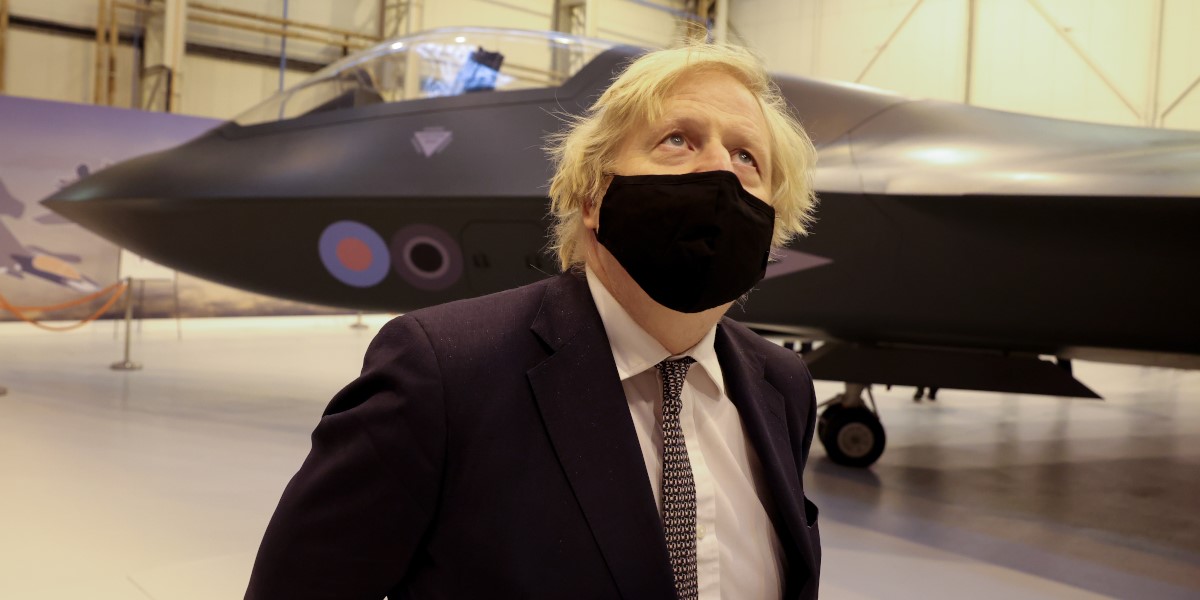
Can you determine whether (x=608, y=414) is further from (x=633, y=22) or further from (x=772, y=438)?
(x=633, y=22)

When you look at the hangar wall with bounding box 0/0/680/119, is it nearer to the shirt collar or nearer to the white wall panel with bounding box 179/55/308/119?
the white wall panel with bounding box 179/55/308/119

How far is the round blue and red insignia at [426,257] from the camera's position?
5.02 m

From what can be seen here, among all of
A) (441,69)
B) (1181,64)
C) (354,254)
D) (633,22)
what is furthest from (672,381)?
(633,22)

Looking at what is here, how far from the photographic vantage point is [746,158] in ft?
4.48

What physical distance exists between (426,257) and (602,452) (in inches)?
159

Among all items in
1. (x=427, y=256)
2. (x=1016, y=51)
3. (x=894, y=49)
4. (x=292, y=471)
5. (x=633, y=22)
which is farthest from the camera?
(x=633, y=22)

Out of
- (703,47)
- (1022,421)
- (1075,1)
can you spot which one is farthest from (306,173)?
(1075,1)

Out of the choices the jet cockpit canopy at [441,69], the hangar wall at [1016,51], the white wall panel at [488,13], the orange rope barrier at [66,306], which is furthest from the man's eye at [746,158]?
the hangar wall at [1016,51]

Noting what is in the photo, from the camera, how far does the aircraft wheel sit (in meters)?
5.51

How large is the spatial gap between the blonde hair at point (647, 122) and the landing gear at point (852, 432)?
423cm

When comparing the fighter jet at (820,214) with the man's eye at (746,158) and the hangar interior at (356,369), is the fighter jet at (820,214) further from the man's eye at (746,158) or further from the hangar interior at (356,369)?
the man's eye at (746,158)

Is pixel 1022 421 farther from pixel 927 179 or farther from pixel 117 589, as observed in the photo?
pixel 117 589

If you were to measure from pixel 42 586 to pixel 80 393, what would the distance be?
3936 mm

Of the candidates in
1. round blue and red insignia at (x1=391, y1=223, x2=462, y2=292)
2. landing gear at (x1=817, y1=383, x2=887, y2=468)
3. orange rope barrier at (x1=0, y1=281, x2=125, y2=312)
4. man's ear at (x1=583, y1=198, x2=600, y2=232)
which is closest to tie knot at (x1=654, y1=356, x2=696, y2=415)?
man's ear at (x1=583, y1=198, x2=600, y2=232)
